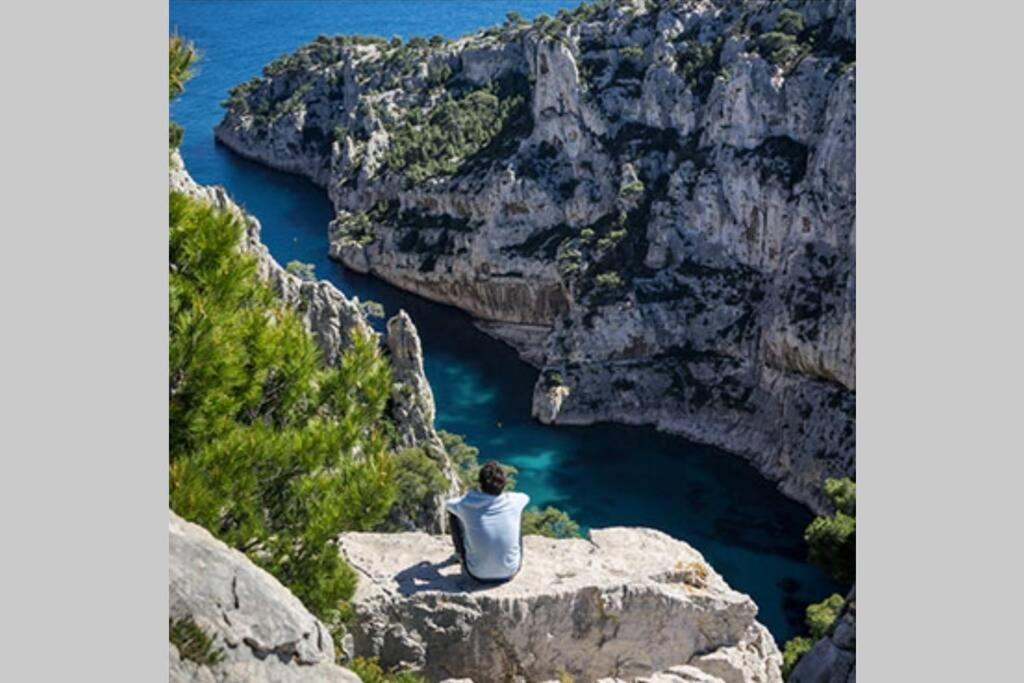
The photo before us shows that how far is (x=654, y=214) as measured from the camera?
176 feet

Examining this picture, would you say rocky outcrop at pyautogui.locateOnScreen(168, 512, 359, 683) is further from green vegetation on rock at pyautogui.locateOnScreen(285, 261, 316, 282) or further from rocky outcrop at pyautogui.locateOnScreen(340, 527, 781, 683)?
green vegetation on rock at pyautogui.locateOnScreen(285, 261, 316, 282)

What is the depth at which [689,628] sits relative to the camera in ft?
38.1

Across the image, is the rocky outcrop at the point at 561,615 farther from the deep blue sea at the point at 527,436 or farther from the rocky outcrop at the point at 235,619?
the deep blue sea at the point at 527,436

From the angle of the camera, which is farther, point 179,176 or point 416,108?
point 416,108

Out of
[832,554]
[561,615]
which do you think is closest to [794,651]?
[832,554]

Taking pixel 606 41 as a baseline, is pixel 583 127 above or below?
below

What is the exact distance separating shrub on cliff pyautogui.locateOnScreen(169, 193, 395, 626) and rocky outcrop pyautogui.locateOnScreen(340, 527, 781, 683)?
1081 mm

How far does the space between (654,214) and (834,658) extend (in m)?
37.3

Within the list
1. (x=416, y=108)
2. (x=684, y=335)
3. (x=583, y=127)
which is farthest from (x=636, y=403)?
(x=416, y=108)

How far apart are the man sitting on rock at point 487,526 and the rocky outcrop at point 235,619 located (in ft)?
9.13

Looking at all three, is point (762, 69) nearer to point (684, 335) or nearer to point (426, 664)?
point (684, 335)

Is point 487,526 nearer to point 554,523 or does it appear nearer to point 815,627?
point 815,627

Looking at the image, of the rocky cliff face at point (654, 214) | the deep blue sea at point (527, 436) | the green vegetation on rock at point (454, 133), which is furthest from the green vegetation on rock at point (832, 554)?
the green vegetation on rock at point (454, 133)

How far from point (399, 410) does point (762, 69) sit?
27.2 metres
